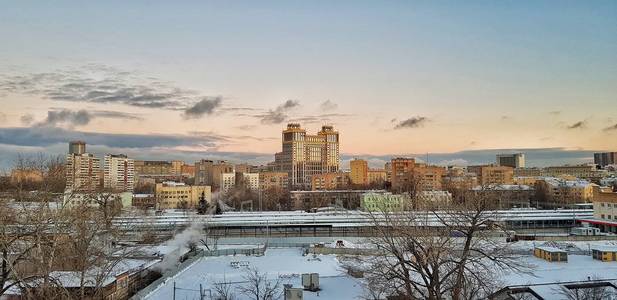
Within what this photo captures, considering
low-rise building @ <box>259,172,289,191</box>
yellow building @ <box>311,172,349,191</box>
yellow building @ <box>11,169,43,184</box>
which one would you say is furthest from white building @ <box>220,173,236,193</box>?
yellow building @ <box>11,169,43,184</box>

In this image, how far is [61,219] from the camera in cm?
1552

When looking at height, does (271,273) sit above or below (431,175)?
below

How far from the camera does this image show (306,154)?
15000 cm

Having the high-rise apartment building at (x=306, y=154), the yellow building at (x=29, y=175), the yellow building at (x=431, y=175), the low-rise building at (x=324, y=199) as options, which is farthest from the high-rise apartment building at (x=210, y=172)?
the yellow building at (x=29, y=175)

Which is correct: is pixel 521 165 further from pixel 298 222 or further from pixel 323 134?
pixel 298 222

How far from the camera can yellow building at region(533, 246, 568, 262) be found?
24656 millimetres

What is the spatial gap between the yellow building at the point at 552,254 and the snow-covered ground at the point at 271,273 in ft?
32.6

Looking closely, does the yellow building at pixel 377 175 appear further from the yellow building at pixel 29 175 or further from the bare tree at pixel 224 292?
the bare tree at pixel 224 292

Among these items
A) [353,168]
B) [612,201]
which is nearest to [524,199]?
[612,201]

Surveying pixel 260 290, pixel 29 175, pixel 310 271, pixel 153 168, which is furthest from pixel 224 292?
pixel 153 168

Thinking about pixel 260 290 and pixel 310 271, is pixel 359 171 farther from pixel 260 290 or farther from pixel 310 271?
pixel 260 290

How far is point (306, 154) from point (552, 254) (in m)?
126

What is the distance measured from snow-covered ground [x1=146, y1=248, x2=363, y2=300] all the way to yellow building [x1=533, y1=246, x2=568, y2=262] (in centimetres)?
994

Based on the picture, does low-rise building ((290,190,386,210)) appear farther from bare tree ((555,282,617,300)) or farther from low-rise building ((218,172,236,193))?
bare tree ((555,282,617,300))
